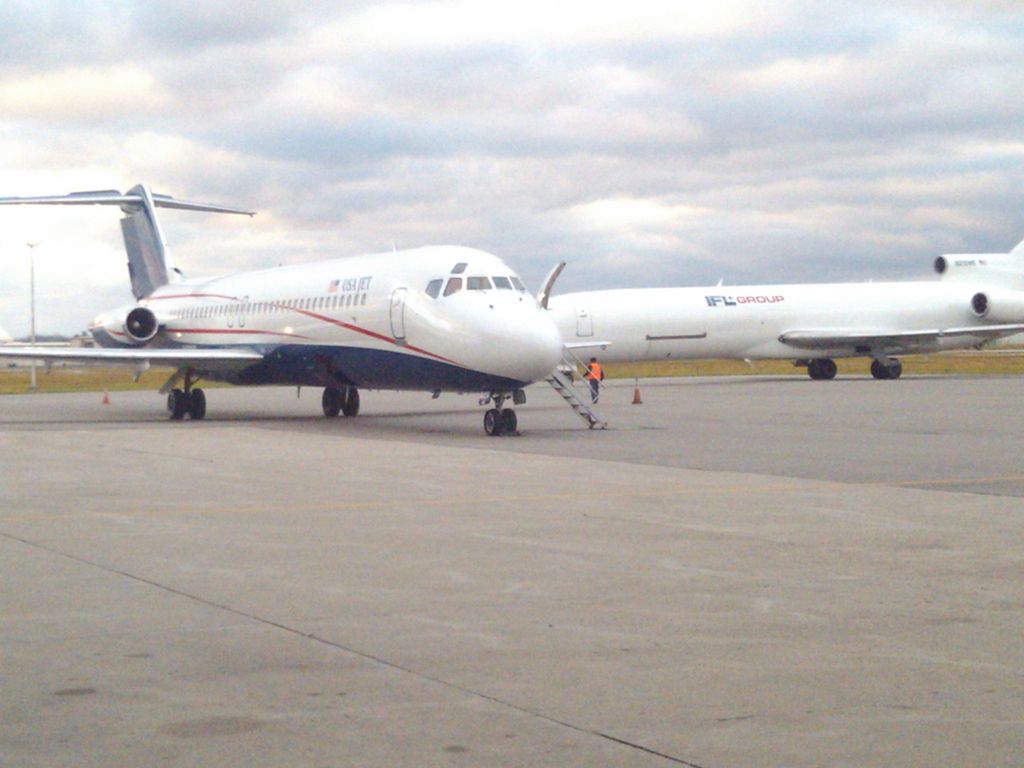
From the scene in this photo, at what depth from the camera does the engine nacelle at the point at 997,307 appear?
168 feet

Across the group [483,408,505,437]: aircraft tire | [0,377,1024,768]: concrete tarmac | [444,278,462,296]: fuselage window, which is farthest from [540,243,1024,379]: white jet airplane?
[0,377,1024,768]: concrete tarmac

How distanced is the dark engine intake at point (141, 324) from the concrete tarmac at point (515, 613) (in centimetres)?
1705

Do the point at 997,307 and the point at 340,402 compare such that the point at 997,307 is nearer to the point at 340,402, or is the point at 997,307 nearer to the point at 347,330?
the point at 340,402

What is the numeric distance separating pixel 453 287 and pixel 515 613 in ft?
51.7

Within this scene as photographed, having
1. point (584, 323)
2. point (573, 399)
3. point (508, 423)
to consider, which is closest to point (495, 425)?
point (508, 423)

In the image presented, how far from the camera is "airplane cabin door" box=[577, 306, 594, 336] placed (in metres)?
43.5

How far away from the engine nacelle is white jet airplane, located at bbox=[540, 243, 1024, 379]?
0.13ft

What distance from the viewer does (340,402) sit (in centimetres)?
2939

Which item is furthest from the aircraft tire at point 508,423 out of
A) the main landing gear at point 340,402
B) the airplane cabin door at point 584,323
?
the airplane cabin door at point 584,323

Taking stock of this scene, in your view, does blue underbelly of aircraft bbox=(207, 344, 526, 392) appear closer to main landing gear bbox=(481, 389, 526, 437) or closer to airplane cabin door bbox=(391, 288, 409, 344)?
airplane cabin door bbox=(391, 288, 409, 344)

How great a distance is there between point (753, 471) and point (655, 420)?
1066cm

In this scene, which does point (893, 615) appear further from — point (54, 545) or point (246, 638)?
point (54, 545)

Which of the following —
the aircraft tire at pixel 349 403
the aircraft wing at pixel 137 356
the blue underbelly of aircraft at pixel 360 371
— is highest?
the aircraft wing at pixel 137 356

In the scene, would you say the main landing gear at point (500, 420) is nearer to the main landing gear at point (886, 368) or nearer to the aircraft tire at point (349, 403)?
the aircraft tire at point (349, 403)
